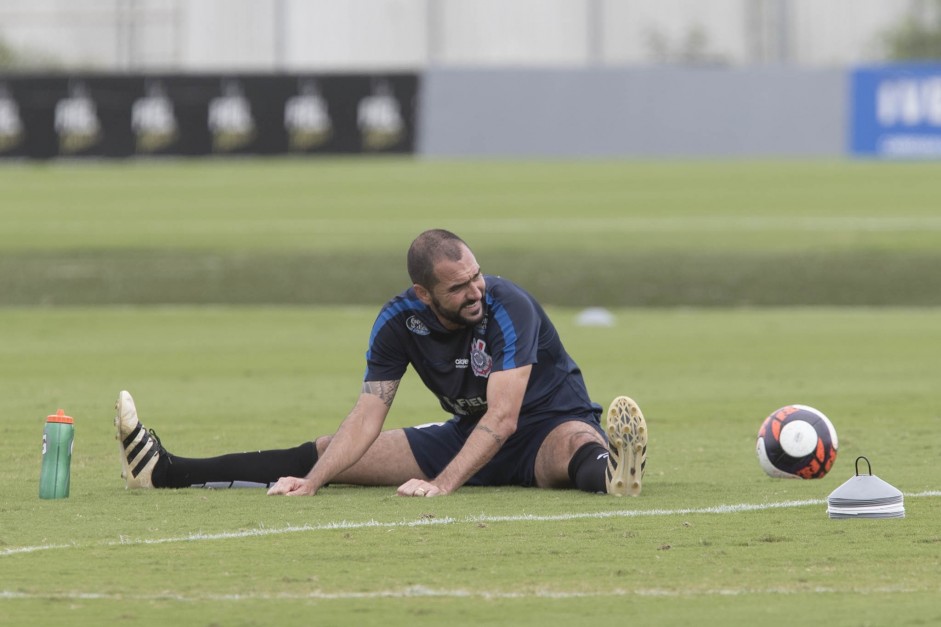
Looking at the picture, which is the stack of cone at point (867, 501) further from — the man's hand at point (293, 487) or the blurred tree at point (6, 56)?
the blurred tree at point (6, 56)

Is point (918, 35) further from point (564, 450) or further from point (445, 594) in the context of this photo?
point (445, 594)

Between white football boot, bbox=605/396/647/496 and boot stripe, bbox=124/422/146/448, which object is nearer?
white football boot, bbox=605/396/647/496

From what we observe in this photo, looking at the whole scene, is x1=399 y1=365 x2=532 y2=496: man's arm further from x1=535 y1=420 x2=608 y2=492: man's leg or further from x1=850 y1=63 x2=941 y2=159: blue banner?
x1=850 y1=63 x2=941 y2=159: blue banner

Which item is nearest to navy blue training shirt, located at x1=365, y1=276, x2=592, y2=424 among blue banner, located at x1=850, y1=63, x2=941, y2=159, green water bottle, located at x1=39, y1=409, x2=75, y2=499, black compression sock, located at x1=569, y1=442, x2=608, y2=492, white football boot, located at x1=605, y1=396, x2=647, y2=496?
black compression sock, located at x1=569, y1=442, x2=608, y2=492

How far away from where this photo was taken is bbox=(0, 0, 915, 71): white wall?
199 feet

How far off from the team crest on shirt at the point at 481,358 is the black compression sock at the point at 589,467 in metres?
0.58

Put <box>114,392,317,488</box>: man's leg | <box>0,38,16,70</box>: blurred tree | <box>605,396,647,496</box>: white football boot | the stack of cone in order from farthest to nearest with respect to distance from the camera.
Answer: <box>0,38,16,70</box>: blurred tree
<box>114,392,317,488</box>: man's leg
<box>605,396,647,496</box>: white football boot
the stack of cone

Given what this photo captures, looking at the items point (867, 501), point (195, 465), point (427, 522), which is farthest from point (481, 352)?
point (867, 501)

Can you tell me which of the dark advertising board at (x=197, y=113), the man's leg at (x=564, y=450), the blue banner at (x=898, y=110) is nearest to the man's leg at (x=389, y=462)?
the man's leg at (x=564, y=450)

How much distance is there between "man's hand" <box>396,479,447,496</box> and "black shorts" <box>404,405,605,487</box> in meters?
0.34

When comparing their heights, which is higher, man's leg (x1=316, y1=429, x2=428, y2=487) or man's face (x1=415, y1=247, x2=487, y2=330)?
man's face (x1=415, y1=247, x2=487, y2=330)

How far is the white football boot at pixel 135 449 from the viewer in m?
8.34

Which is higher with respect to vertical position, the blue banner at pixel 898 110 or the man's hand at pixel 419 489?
the blue banner at pixel 898 110

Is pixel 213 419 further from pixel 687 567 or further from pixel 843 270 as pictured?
pixel 843 270
